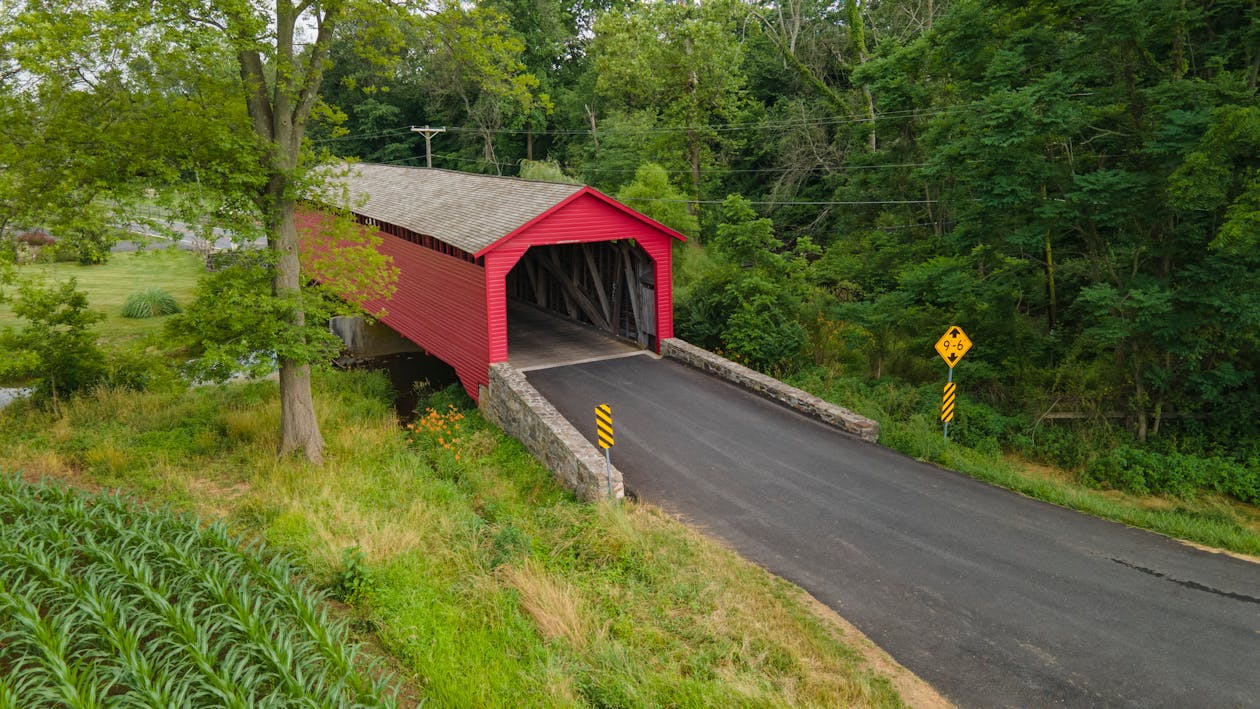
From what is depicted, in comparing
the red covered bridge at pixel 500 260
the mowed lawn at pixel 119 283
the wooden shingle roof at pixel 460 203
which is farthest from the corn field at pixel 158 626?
the mowed lawn at pixel 119 283

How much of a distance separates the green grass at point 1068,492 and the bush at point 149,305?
967 inches

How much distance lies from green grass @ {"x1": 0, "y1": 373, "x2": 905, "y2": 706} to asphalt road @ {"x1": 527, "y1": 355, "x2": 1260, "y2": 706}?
703mm

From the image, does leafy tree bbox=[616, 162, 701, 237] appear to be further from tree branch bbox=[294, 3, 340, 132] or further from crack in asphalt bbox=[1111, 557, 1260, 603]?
crack in asphalt bbox=[1111, 557, 1260, 603]

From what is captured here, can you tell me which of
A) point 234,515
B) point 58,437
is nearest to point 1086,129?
point 234,515

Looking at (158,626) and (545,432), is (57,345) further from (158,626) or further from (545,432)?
(158,626)

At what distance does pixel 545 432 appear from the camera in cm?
1222

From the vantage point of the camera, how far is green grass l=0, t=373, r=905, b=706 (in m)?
5.96

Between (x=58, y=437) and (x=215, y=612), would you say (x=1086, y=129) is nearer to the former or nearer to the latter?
(x=215, y=612)

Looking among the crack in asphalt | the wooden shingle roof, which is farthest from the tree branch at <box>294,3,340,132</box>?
the crack in asphalt

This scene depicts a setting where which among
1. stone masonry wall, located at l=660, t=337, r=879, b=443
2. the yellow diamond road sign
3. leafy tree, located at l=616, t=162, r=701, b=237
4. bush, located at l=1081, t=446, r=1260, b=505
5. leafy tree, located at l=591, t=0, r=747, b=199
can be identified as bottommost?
bush, located at l=1081, t=446, r=1260, b=505

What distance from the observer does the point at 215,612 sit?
612 cm

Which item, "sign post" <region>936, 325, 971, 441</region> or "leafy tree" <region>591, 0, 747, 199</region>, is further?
"leafy tree" <region>591, 0, 747, 199</region>

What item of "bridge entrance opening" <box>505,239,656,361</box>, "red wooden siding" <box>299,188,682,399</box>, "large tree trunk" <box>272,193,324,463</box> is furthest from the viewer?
"bridge entrance opening" <box>505,239,656,361</box>

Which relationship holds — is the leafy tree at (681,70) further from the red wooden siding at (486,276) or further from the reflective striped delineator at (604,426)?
the reflective striped delineator at (604,426)
